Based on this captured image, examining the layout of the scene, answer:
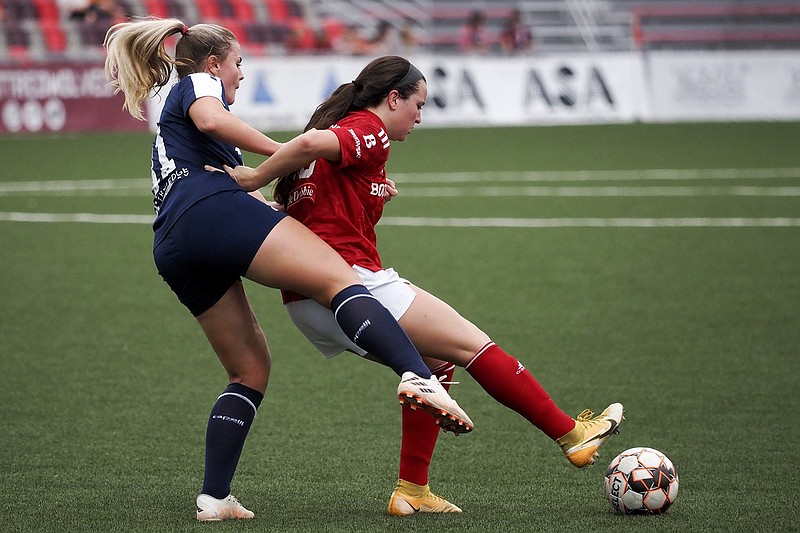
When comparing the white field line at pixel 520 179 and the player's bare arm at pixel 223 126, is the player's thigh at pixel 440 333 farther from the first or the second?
the white field line at pixel 520 179

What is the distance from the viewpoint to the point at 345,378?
7.13 meters

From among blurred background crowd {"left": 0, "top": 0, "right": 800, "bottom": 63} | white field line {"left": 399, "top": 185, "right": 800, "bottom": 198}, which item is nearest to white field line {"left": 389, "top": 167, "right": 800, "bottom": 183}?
white field line {"left": 399, "top": 185, "right": 800, "bottom": 198}

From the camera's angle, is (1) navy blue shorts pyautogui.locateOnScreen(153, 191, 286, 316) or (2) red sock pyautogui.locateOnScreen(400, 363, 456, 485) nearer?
(1) navy blue shorts pyautogui.locateOnScreen(153, 191, 286, 316)

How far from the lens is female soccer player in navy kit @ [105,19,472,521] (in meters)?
4.11

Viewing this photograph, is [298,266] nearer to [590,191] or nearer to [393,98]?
[393,98]

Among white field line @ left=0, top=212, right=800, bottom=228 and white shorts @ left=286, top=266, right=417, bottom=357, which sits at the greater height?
white shorts @ left=286, top=266, right=417, bottom=357

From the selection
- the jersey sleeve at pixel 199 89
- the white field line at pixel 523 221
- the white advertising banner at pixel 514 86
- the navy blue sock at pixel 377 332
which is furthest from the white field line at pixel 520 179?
the navy blue sock at pixel 377 332

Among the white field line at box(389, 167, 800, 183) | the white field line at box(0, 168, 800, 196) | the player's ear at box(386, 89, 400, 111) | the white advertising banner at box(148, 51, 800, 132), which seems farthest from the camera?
the white advertising banner at box(148, 51, 800, 132)

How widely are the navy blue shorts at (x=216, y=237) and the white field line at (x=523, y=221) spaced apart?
351 inches

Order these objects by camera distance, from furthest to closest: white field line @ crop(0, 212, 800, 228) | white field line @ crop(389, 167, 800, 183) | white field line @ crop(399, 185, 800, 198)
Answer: white field line @ crop(389, 167, 800, 183) → white field line @ crop(399, 185, 800, 198) → white field line @ crop(0, 212, 800, 228)

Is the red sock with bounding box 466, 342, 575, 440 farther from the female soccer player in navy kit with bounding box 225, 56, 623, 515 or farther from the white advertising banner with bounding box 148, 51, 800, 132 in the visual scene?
the white advertising banner with bounding box 148, 51, 800, 132

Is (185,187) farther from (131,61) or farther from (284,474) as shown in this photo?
(284,474)

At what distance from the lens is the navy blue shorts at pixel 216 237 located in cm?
416

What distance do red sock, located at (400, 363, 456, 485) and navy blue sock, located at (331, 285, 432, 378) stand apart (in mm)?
602
